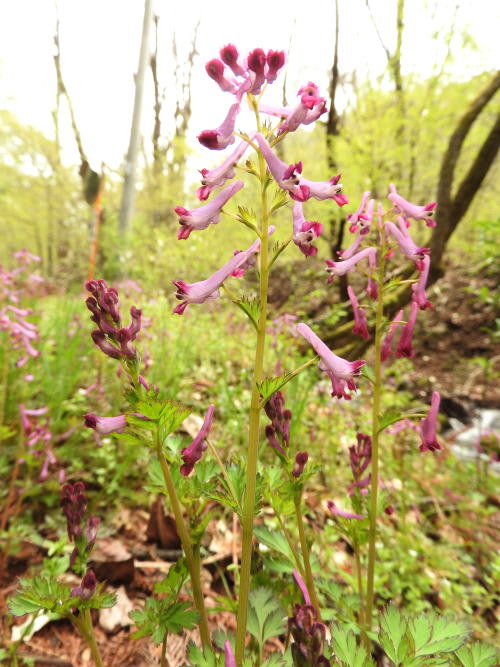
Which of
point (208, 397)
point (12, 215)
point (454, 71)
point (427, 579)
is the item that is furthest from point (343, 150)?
point (12, 215)

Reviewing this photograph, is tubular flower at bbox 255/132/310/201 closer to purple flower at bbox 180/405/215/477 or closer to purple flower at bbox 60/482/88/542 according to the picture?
purple flower at bbox 180/405/215/477

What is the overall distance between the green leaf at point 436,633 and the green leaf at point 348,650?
0.16m

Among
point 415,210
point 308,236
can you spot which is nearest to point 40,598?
point 308,236

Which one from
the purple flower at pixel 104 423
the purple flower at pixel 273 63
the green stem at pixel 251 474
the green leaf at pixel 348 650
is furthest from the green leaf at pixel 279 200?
the green leaf at pixel 348 650

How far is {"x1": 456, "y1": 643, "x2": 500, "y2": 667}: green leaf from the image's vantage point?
0.91 meters

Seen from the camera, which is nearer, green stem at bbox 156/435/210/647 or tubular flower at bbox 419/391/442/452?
green stem at bbox 156/435/210/647

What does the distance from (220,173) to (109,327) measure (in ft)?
1.60

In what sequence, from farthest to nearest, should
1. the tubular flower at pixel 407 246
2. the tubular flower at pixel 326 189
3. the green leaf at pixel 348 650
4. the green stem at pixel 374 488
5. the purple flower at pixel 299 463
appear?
the tubular flower at pixel 407 246
the green stem at pixel 374 488
the purple flower at pixel 299 463
the tubular flower at pixel 326 189
the green leaf at pixel 348 650

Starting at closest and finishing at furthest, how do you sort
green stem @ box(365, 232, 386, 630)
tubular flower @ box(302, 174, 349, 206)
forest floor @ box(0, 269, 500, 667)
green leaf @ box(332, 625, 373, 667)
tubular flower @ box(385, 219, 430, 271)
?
green leaf @ box(332, 625, 373, 667)
tubular flower @ box(302, 174, 349, 206)
green stem @ box(365, 232, 386, 630)
tubular flower @ box(385, 219, 430, 271)
forest floor @ box(0, 269, 500, 667)

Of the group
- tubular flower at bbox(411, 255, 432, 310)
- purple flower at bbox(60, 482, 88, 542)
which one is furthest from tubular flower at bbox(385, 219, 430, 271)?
purple flower at bbox(60, 482, 88, 542)

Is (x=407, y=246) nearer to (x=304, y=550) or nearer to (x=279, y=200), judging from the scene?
(x=279, y=200)

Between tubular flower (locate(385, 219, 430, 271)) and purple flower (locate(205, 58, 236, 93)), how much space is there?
806 mm

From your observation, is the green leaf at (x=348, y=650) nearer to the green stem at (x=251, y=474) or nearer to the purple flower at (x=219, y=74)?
the green stem at (x=251, y=474)

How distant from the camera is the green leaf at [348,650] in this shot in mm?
885
